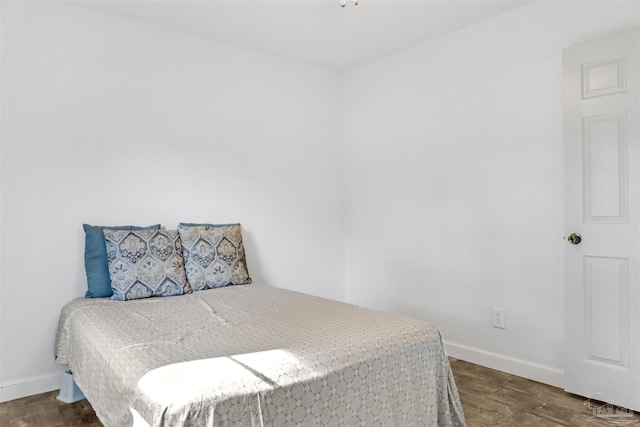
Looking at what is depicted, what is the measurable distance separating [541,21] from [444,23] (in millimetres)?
635

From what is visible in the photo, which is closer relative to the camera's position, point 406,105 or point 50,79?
point 50,79

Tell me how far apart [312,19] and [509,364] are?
269 centimetres

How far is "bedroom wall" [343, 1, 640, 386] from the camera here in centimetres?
271

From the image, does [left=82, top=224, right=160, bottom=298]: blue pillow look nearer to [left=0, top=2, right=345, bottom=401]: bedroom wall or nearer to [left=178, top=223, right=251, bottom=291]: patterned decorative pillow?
[left=0, top=2, right=345, bottom=401]: bedroom wall

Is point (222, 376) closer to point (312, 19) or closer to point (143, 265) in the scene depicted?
point (143, 265)

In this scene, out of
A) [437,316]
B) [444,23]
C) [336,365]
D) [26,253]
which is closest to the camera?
[336,365]

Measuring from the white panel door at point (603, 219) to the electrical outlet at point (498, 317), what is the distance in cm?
45

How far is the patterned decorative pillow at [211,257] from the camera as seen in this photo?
2.91 m

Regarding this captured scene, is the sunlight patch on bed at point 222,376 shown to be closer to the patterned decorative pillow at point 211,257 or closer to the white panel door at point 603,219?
the patterned decorative pillow at point 211,257

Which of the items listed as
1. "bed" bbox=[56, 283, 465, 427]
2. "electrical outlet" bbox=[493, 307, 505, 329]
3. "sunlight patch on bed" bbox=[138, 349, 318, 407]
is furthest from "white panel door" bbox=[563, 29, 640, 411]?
"sunlight patch on bed" bbox=[138, 349, 318, 407]

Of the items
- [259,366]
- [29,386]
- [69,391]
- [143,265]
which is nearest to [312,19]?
[143,265]

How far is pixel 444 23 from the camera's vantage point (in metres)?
3.09

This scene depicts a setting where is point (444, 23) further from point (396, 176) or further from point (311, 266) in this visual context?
point (311, 266)

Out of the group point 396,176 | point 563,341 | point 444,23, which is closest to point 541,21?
point 444,23
